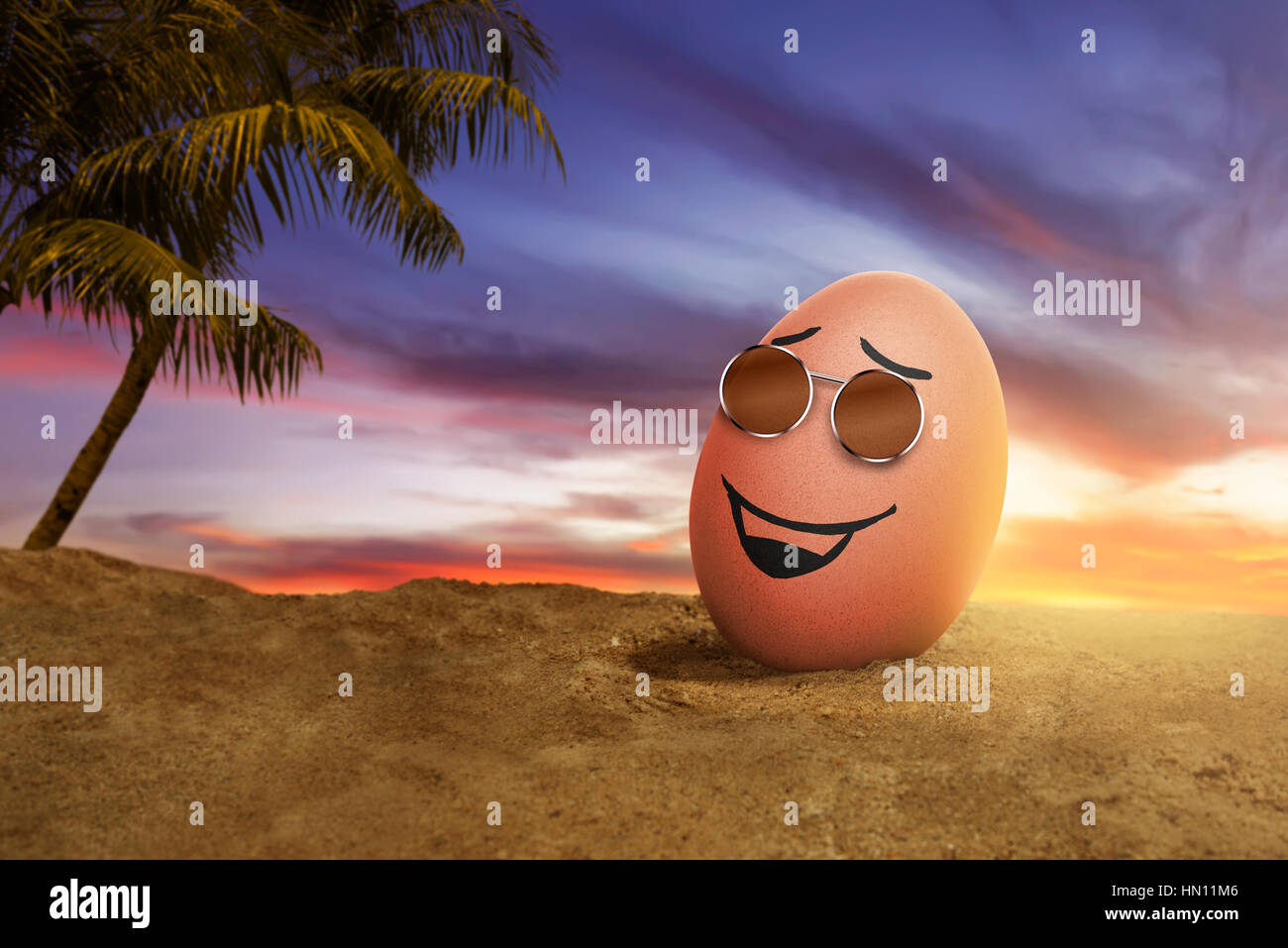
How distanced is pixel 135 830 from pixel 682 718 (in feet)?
8.83

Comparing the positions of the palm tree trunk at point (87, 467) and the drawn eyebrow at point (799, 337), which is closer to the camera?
the drawn eyebrow at point (799, 337)

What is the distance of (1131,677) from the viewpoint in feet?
19.0

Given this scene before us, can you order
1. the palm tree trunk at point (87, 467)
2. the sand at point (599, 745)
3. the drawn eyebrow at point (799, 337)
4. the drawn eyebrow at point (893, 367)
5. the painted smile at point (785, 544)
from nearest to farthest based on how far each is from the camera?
the sand at point (599, 745) < the painted smile at point (785, 544) < the drawn eyebrow at point (893, 367) < the drawn eyebrow at point (799, 337) < the palm tree trunk at point (87, 467)

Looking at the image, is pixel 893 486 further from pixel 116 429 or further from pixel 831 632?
pixel 116 429

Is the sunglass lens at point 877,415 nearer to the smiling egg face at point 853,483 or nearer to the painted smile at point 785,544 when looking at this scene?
the smiling egg face at point 853,483

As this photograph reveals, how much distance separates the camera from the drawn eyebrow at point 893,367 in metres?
5.43

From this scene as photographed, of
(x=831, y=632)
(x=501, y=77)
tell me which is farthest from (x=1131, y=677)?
(x=501, y=77)

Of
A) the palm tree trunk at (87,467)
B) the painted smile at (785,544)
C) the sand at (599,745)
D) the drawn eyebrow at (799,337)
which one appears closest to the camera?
the sand at (599,745)

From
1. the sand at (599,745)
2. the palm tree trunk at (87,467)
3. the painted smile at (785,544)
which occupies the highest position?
the palm tree trunk at (87,467)

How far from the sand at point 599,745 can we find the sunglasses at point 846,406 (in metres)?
1.55

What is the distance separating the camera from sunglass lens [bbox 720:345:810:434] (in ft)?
17.9

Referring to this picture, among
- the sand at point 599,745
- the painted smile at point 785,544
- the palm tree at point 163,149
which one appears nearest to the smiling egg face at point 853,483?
the painted smile at point 785,544

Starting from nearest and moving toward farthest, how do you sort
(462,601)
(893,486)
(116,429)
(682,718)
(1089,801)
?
(1089,801) → (682,718) → (893,486) → (462,601) → (116,429)

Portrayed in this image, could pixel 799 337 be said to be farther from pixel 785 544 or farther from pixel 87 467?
pixel 87 467
